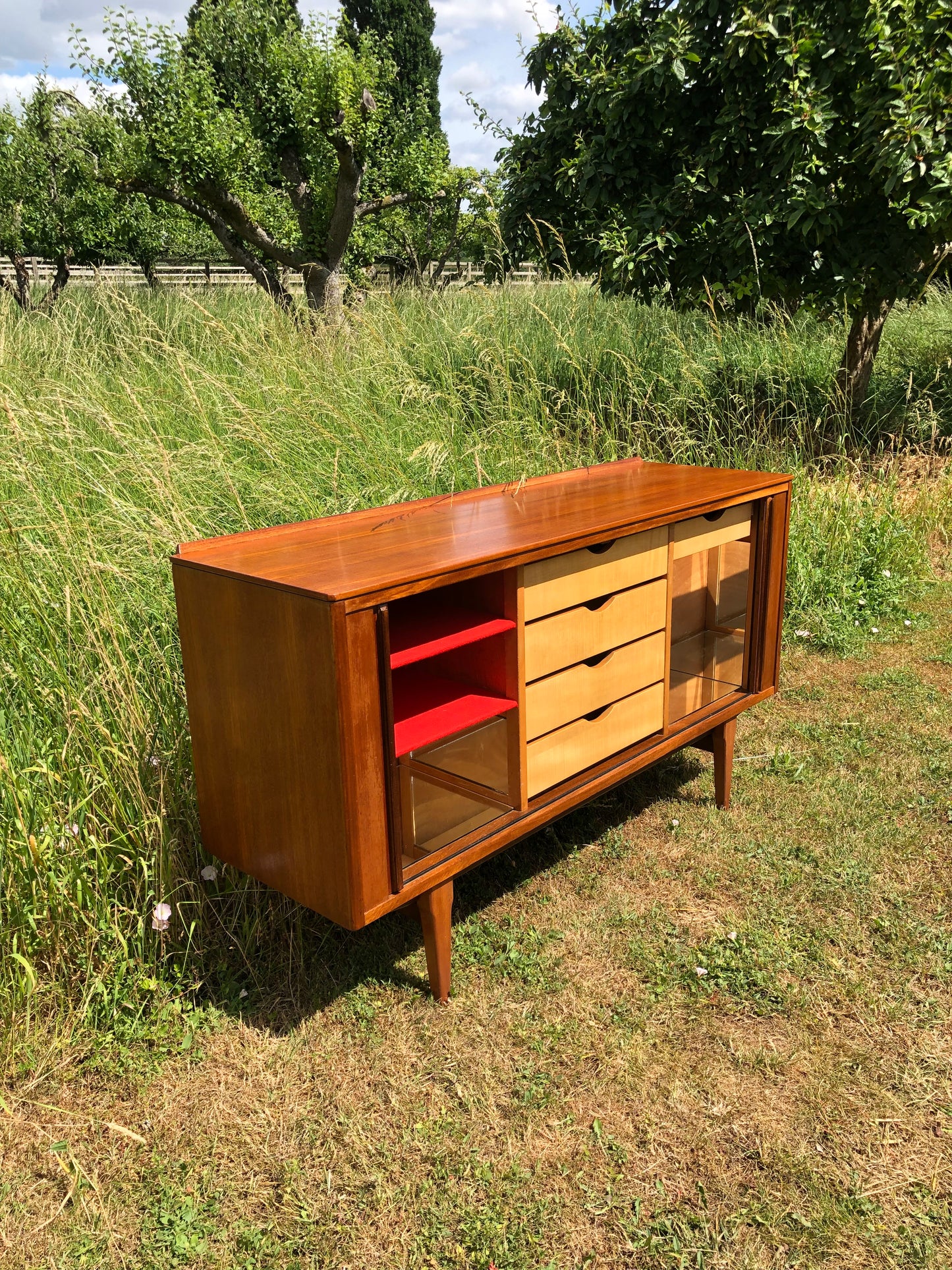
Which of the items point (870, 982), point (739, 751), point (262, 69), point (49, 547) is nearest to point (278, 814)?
point (49, 547)

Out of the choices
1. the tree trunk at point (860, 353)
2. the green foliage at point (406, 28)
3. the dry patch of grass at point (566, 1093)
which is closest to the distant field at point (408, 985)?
the dry patch of grass at point (566, 1093)

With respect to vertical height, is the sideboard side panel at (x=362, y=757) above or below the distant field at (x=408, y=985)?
above

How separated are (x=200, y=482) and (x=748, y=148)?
3.58 metres

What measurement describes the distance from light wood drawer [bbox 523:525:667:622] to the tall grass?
0.92 metres

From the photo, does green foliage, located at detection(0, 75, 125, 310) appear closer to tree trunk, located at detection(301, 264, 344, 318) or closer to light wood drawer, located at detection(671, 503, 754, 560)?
tree trunk, located at detection(301, 264, 344, 318)

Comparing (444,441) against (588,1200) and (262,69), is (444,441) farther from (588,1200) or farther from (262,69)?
(262,69)

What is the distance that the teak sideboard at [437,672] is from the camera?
5.62 feet

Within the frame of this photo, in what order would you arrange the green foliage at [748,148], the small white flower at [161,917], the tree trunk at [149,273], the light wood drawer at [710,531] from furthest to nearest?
the tree trunk at [149,273] < the green foliage at [748,148] < the light wood drawer at [710,531] < the small white flower at [161,917]

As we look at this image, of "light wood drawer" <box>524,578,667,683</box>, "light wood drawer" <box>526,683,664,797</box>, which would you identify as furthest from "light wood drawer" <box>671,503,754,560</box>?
"light wood drawer" <box>526,683,664,797</box>

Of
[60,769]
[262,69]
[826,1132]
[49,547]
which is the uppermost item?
[262,69]

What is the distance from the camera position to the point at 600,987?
215cm

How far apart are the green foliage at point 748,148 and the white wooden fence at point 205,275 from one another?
3.15ft

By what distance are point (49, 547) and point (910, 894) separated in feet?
7.75

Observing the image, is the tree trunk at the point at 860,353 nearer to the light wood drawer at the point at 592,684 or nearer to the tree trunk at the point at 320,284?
the light wood drawer at the point at 592,684
